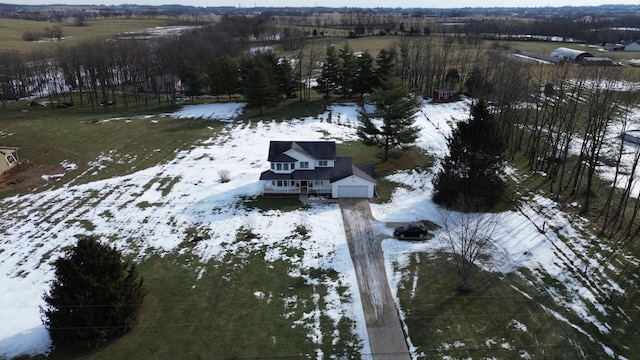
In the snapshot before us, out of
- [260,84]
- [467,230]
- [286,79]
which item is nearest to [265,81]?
[260,84]

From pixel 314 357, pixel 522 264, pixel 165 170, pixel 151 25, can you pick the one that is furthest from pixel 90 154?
pixel 151 25

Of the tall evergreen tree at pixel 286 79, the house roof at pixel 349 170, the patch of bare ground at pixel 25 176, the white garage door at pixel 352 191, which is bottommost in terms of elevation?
the patch of bare ground at pixel 25 176

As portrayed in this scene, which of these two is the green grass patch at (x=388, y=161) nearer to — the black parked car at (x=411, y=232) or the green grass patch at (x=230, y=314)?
the black parked car at (x=411, y=232)

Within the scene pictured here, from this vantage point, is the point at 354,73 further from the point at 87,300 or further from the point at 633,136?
the point at 87,300

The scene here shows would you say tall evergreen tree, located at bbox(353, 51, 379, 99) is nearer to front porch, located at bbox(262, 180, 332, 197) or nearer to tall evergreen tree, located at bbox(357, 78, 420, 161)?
tall evergreen tree, located at bbox(357, 78, 420, 161)

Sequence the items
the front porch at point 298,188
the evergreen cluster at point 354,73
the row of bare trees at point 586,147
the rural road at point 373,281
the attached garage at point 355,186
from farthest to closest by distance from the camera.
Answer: the evergreen cluster at point 354,73 < the front porch at point 298,188 < the attached garage at point 355,186 < the row of bare trees at point 586,147 < the rural road at point 373,281

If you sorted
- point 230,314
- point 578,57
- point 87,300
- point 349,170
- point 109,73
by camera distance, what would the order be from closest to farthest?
1. point 87,300
2. point 230,314
3. point 349,170
4. point 109,73
5. point 578,57

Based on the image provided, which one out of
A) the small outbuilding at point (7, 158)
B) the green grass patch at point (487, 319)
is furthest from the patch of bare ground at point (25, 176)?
the green grass patch at point (487, 319)

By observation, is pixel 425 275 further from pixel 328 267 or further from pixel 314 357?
pixel 314 357
